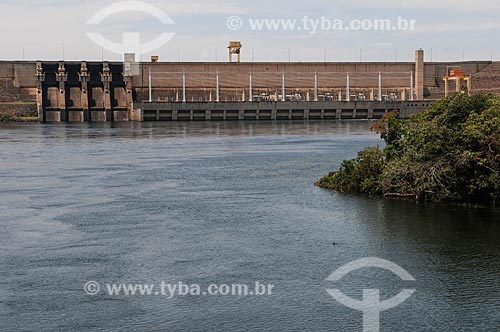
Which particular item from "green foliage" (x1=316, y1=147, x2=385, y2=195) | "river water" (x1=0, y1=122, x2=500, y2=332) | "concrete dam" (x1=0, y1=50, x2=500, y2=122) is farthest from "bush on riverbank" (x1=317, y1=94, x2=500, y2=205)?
"concrete dam" (x1=0, y1=50, x2=500, y2=122)

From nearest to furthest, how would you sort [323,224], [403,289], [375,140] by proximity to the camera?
[403,289]
[323,224]
[375,140]

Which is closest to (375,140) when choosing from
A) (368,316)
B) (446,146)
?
(446,146)

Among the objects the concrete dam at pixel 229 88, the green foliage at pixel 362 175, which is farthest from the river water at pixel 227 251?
the concrete dam at pixel 229 88

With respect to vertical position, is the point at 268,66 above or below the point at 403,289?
above

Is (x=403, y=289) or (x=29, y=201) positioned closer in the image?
(x=403, y=289)

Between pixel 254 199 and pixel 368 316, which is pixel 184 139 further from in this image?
pixel 368 316

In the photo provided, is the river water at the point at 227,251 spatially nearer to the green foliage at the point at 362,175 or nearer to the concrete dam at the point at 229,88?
the green foliage at the point at 362,175

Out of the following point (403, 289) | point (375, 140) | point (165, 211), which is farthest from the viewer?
point (375, 140)

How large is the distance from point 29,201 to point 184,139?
3529 centimetres

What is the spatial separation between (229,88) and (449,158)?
79.0 m

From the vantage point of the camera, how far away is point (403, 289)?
57.9 ft

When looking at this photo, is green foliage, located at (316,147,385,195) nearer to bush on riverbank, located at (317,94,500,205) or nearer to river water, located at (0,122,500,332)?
bush on riverbank, located at (317,94,500,205)

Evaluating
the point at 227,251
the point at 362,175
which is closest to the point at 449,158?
the point at 362,175

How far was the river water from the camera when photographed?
1589 cm
